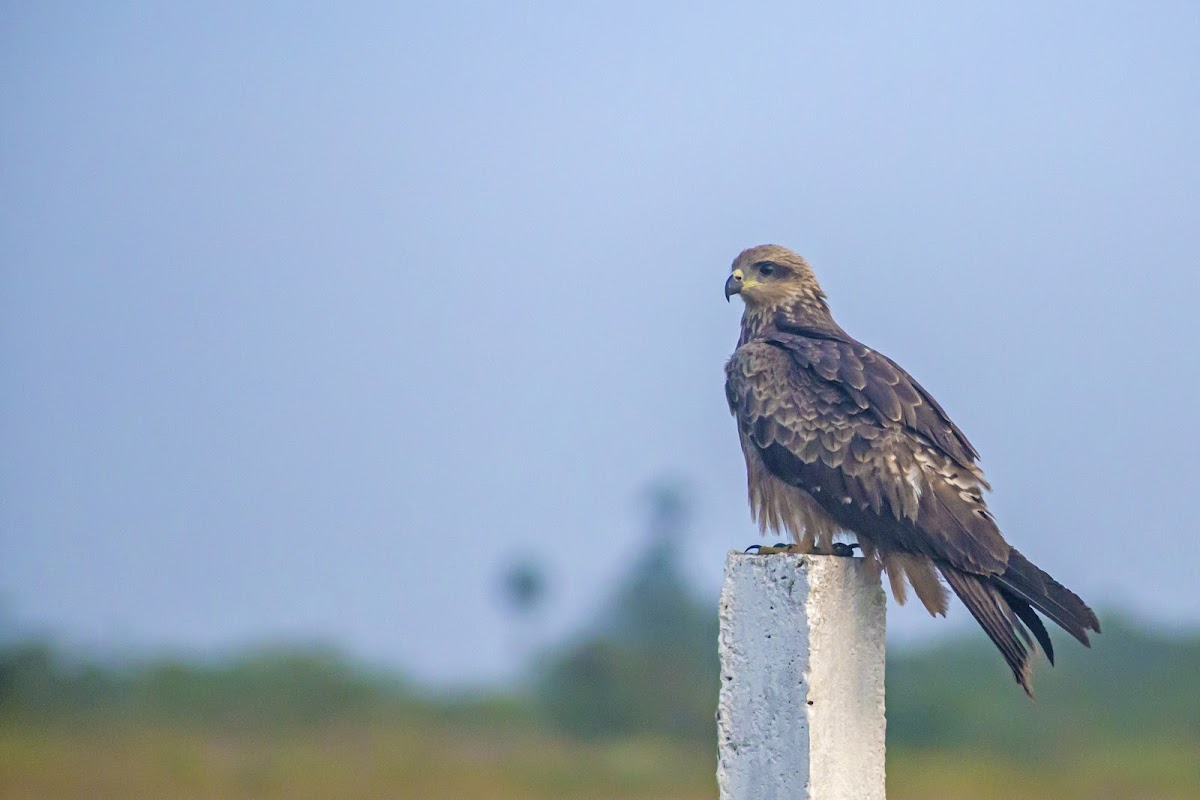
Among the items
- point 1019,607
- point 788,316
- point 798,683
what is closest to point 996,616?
point 1019,607

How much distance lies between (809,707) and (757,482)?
63.2 inches

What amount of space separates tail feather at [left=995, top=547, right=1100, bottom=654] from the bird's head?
2031 mm

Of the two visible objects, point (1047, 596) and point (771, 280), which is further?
point (771, 280)

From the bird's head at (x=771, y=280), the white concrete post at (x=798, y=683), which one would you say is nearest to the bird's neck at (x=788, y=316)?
the bird's head at (x=771, y=280)

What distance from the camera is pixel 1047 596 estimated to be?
4551mm

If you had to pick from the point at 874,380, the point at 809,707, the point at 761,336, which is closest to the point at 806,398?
the point at 874,380

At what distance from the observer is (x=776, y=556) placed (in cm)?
431

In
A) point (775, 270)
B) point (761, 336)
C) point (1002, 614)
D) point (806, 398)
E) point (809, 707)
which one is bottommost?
point (809, 707)

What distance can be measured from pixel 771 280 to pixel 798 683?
9.05 ft

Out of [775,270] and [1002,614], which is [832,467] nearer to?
[1002,614]

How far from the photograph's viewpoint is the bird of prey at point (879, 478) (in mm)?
4742

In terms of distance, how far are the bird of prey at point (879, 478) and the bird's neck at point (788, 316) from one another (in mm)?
229

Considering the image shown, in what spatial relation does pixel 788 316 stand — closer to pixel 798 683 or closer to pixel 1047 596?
pixel 1047 596

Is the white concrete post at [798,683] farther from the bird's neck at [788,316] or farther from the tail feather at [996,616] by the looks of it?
the bird's neck at [788,316]
